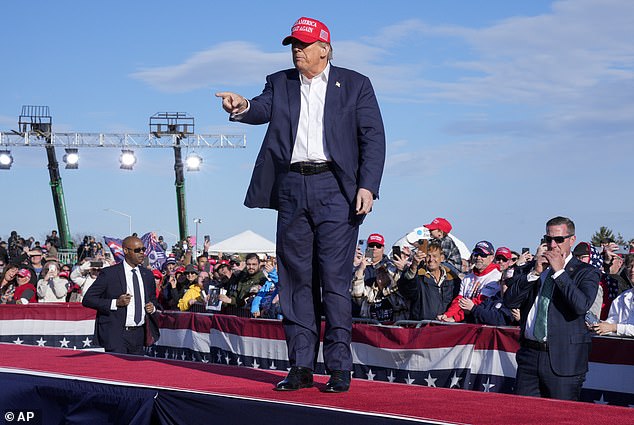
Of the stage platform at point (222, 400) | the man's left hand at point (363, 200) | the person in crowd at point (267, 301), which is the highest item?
the man's left hand at point (363, 200)

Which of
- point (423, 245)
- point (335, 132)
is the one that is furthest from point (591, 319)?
point (335, 132)

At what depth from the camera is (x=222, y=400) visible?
5387 millimetres

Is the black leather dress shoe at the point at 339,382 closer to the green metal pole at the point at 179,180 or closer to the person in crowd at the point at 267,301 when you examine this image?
the person in crowd at the point at 267,301

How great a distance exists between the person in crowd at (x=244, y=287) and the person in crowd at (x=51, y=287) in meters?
4.67

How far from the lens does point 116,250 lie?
20109mm

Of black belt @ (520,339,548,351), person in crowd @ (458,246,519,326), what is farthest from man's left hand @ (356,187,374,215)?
person in crowd @ (458,246,519,326)

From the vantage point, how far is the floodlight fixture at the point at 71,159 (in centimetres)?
4778

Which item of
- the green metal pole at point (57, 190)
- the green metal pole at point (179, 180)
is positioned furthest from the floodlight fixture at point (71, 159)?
the green metal pole at point (179, 180)

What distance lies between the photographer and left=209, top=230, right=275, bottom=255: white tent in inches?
1580

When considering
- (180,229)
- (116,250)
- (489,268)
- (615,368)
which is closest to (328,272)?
(615,368)

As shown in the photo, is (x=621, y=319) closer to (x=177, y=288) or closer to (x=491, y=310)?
(x=491, y=310)

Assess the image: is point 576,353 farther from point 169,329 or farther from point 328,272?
point 169,329

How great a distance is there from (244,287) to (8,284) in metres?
6.07

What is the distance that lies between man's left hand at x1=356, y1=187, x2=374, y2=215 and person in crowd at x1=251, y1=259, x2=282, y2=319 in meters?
8.46
